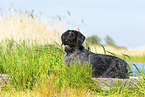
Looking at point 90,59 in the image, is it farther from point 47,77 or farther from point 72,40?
point 47,77

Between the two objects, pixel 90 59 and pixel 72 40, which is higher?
pixel 72 40

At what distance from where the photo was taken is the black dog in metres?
5.68

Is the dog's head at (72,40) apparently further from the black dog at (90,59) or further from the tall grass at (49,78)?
the tall grass at (49,78)

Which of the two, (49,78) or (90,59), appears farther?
(90,59)

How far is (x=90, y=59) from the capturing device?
5742 mm

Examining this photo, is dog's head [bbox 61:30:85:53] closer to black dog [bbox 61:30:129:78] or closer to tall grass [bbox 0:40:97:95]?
black dog [bbox 61:30:129:78]

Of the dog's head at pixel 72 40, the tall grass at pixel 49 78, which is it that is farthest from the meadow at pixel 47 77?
the dog's head at pixel 72 40

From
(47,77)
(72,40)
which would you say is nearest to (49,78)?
(47,77)

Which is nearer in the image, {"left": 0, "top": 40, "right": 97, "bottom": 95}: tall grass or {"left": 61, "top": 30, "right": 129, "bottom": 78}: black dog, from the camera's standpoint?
{"left": 0, "top": 40, "right": 97, "bottom": 95}: tall grass

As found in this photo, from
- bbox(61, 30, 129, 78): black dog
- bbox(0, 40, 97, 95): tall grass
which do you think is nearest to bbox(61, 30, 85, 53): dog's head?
bbox(61, 30, 129, 78): black dog

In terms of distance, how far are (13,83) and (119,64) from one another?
2.94m

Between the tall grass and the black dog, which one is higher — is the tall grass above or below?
below

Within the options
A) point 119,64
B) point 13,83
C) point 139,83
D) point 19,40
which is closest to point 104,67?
point 119,64

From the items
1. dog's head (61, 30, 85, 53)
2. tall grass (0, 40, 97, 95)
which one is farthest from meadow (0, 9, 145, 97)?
dog's head (61, 30, 85, 53)
